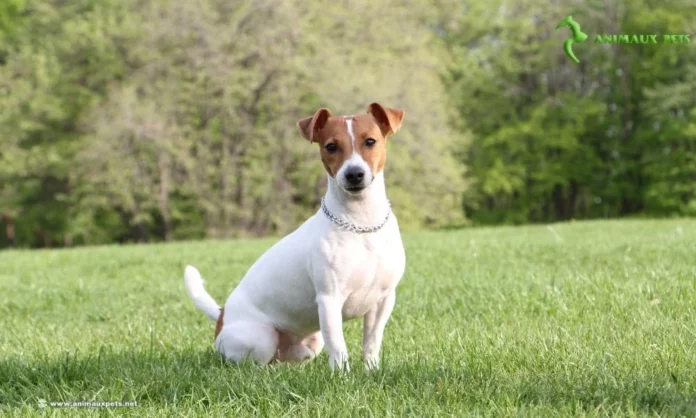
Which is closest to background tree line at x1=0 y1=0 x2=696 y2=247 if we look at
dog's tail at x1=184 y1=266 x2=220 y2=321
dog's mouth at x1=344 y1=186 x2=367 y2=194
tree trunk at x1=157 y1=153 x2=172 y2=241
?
tree trunk at x1=157 y1=153 x2=172 y2=241

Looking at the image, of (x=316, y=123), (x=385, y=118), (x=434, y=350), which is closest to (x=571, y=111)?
(x=434, y=350)

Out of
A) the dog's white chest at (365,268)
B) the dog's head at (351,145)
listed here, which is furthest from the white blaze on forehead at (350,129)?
the dog's white chest at (365,268)

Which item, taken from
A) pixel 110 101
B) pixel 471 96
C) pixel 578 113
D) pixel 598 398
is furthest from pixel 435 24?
pixel 598 398

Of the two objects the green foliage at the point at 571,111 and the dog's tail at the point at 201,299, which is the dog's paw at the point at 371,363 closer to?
→ the dog's tail at the point at 201,299

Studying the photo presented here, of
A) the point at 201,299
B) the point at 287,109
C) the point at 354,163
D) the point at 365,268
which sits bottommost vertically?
the point at 201,299

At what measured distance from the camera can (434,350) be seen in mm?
4379

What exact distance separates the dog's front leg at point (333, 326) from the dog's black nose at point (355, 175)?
583mm

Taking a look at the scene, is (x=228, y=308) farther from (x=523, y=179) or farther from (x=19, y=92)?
(x=523, y=179)

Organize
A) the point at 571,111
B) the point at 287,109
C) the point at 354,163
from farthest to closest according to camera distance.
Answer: the point at 571,111 → the point at 287,109 → the point at 354,163

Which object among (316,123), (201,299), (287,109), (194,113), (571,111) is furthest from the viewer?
(571,111)

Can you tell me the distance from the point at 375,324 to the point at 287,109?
2455cm

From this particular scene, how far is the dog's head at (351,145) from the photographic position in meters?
3.72

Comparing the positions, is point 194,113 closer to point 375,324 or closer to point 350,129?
point 375,324

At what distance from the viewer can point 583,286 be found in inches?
243
